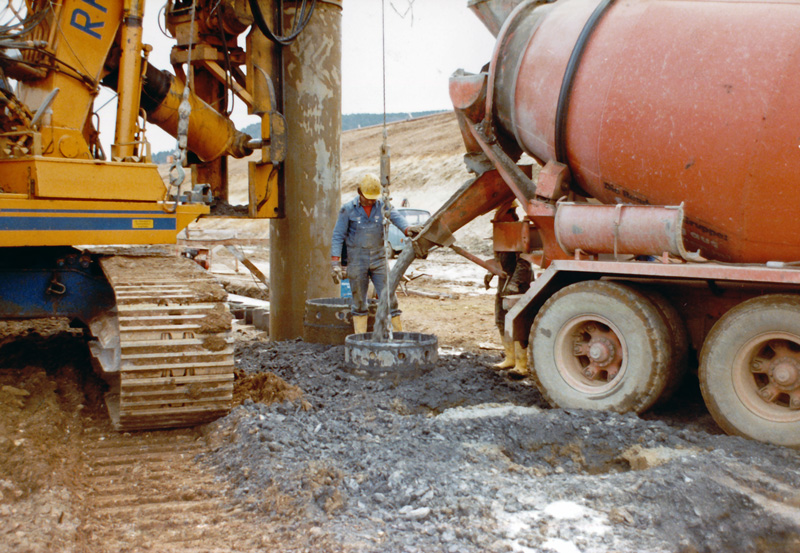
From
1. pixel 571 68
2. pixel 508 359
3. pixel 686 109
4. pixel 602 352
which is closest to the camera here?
pixel 686 109

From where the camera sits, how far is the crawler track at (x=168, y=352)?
15.5ft

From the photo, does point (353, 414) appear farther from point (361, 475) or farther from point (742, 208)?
point (742, 208)

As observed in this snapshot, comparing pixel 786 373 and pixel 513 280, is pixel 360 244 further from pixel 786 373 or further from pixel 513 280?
pixel 786 373

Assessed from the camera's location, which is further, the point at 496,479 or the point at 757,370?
the point at 757,370

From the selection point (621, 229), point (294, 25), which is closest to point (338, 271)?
point (294, 25)

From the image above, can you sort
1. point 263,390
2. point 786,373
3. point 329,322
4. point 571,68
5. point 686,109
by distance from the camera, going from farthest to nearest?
point 329,322 → point 263,390 → point 571,68 → point 686,109 → point 786,373

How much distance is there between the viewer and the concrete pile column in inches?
328

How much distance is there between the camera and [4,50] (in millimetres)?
5254

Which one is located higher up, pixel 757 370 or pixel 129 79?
pixel 129 79

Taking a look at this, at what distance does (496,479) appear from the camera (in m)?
4.00

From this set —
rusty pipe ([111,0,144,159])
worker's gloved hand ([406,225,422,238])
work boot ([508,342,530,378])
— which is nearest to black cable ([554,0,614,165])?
worker's gloved hand ([406,225,422,238])

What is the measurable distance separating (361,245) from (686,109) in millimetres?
3516

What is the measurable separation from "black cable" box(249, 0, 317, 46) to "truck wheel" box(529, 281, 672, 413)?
13.6 feet

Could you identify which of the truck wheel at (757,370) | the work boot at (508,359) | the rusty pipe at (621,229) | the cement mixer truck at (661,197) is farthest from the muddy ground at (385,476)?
the rusty pipe at (621,229)
